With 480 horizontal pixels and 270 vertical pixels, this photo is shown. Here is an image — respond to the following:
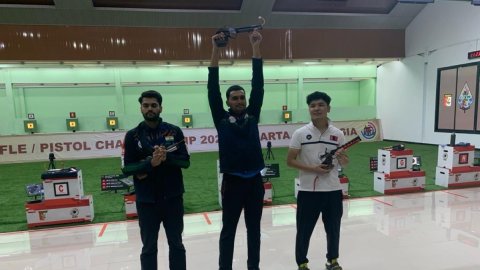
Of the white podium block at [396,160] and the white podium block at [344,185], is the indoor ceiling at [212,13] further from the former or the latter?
the white podium block at [344,185]

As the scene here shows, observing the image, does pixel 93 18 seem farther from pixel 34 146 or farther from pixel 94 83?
pixel 34 146

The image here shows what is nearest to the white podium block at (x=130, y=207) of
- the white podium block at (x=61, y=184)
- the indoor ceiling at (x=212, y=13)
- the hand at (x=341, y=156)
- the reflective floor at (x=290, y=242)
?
the reflective floor at (x=290, y=242)

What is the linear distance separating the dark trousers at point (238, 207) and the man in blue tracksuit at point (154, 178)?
0.31 metres

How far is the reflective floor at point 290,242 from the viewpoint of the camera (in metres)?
2.76

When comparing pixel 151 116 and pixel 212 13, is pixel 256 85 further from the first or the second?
pixel 212 13

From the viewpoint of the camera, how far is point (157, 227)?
2029mm

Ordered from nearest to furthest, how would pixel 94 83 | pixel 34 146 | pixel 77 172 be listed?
pixel 77 172 < pixel 34 146 < pixel 94 83

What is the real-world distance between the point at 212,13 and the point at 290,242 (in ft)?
33.8

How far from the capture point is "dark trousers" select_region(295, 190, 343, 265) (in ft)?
7.41

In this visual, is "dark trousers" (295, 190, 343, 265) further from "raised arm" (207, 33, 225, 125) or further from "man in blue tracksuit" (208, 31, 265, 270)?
"raised arm" (207, 33, 225, 125)

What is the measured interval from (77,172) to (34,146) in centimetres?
782

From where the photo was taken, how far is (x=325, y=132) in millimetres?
2258

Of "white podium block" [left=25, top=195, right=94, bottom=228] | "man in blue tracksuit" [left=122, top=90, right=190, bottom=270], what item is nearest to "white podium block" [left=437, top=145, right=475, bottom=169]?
"man in blue tracksuit" [left=122, top=90, right=190, bottom=270]

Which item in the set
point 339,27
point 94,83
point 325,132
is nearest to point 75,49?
point 94,83
